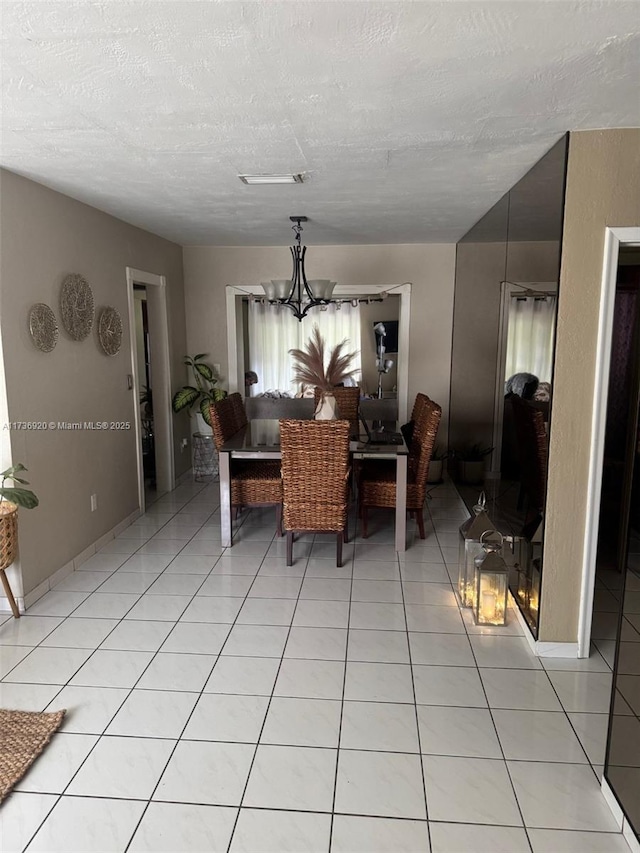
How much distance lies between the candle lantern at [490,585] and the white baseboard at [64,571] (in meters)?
2.46

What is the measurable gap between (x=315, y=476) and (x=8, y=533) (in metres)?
1.76

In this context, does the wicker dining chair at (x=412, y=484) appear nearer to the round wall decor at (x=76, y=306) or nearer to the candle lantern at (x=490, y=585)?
the candle lantern at (x=490, y=585)

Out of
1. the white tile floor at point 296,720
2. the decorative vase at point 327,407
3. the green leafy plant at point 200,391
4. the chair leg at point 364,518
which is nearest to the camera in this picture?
the white tile floor at point 296,720

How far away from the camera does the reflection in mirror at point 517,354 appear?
8.81ft

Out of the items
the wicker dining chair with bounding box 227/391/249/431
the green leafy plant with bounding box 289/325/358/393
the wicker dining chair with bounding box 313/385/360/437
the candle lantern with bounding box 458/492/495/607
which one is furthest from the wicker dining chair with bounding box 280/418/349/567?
the wicker dining chair with bounding box 313/385/360/437

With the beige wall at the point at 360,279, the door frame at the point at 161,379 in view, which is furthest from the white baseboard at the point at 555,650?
the door frame at the point at 161,379

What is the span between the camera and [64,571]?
11.8 feet

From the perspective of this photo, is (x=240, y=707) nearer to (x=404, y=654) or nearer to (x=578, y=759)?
(x=404, y=654)

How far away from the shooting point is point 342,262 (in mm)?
5867

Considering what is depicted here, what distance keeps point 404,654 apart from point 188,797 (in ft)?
3.95

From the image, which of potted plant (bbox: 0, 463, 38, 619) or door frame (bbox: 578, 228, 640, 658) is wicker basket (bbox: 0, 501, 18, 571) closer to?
potted plant (bbox: 0, 463, 38, 619)

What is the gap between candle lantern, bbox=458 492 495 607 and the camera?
3.09 meters

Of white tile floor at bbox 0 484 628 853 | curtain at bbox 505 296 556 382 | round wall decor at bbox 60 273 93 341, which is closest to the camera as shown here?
white tile floor at bbox 0 484 628 853

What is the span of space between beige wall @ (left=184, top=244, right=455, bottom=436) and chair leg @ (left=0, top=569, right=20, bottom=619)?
3.44 metres
